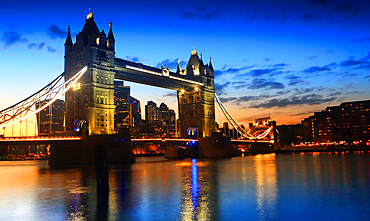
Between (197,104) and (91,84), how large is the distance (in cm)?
3528

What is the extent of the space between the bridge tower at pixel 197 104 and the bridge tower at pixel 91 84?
27.4 m

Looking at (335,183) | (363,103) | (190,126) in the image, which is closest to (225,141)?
(190,126)

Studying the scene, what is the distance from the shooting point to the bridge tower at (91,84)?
5816 centimetres

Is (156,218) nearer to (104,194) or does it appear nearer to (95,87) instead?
(104,194)

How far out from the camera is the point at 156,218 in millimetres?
14906

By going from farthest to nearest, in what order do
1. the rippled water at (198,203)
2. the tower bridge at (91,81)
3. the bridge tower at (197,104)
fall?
the bridge tower at (197,104) → the tower bridge at (91,81) → the rippled water at (198,203)

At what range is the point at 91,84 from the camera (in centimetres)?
5812

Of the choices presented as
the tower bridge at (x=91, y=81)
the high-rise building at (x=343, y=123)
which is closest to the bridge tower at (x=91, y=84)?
the tower bridge at (x=91, y=81)

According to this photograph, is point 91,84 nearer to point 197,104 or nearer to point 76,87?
point 76,87

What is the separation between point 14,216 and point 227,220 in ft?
33.6

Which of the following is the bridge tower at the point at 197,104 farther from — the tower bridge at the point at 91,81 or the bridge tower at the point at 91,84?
the bridge tower at the point at 91,84

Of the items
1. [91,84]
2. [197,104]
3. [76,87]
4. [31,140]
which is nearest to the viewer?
[31,140]

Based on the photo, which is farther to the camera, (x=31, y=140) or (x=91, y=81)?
(x=91, y=81)

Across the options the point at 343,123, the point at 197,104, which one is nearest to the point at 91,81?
the point at 197,104
